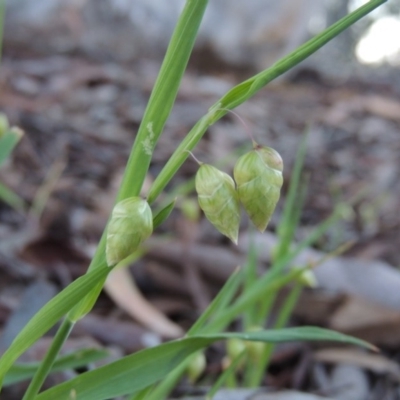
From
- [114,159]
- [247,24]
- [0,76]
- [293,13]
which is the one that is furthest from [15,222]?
[293,13]

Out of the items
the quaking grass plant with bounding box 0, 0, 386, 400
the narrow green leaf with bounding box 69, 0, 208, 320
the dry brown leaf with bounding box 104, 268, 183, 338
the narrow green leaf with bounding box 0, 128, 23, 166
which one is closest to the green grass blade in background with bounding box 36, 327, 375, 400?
the quaking grass plant with bounding box 0, 0, 386, 400

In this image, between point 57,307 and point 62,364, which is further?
point 62,364

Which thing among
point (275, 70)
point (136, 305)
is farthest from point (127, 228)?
point (136, 305)

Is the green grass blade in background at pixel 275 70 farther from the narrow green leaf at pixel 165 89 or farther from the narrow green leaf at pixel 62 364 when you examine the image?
the narrow green leaf at pixel 62 364

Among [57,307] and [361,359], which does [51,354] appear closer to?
[57,307]

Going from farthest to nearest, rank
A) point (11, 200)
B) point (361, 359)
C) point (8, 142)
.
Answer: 1. point (11, 200)
2. point (361, 359)
3. point (8, 142)

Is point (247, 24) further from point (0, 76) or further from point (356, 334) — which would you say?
point (356, 334)
